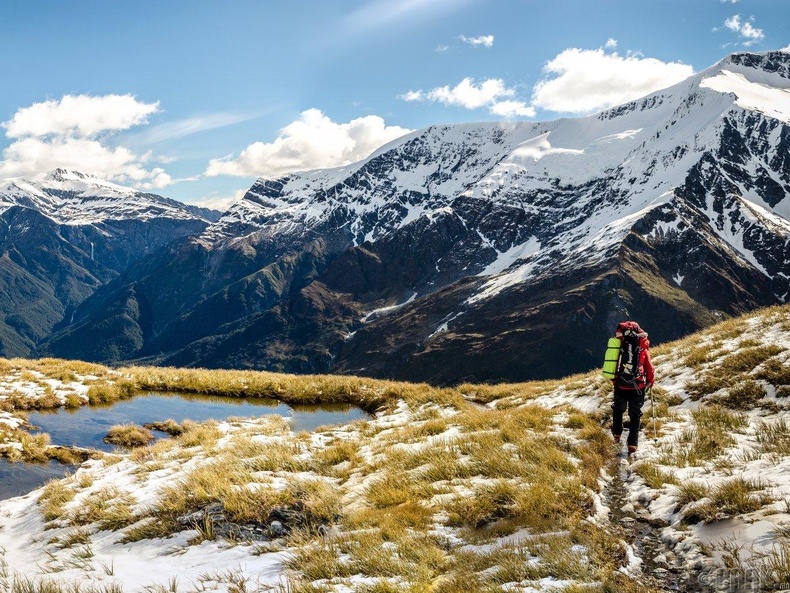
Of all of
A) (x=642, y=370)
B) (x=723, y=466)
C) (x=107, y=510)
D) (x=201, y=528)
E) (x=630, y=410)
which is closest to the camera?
(x=201, y=528)

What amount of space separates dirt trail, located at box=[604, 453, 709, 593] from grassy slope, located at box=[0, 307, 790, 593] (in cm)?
27

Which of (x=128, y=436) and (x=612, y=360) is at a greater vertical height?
(x=612, y=360)

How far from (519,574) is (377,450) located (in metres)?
7.53

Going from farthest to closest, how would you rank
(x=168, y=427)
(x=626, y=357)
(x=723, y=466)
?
1. (x=168, y=427)
2. (x=626, y=357)
3. (x=723, y=466)

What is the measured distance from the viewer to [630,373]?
13453 millimetres

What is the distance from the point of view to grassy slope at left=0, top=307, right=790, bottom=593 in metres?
7.29

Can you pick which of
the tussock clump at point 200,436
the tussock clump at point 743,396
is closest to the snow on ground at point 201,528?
the tussock clump at point 200,436

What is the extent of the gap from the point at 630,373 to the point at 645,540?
629 centimetres

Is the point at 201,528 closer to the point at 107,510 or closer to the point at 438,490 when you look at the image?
the point at 107,510

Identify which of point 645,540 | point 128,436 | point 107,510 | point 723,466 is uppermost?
point 128,436

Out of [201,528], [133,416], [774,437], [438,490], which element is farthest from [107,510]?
[774,437]

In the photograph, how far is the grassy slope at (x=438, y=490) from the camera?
729cm

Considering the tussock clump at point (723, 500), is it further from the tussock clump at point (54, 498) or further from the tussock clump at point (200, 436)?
the tussock clump at point (54, 498)

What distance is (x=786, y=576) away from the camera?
5.59 m
